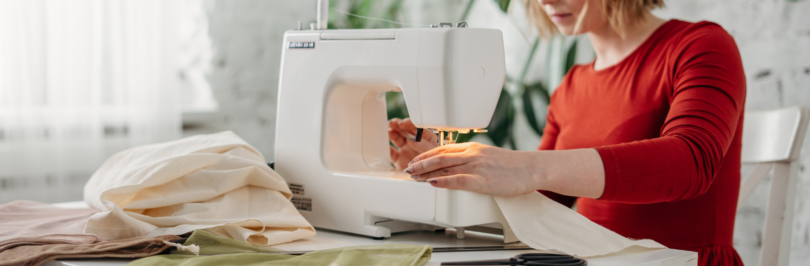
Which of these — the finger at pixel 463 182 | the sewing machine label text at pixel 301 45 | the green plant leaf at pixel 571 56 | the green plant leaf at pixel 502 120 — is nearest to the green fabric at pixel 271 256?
the finger at pixel 463 182

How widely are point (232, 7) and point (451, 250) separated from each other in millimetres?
2387

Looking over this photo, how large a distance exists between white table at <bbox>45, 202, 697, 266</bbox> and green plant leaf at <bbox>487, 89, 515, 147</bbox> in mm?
1524

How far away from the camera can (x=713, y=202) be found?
1.24 metres

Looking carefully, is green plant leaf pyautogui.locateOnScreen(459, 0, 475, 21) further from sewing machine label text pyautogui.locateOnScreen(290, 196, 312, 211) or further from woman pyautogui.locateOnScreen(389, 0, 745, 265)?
sewing machine label text pyautogui.locateOnScreen(290, 196, 312, 211)

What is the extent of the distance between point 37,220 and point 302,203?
0.45m

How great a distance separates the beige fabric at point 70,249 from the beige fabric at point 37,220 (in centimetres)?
4

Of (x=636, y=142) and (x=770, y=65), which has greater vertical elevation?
(x=770, y=65)

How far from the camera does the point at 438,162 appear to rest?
93 centimetres

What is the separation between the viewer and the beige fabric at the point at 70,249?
78cm

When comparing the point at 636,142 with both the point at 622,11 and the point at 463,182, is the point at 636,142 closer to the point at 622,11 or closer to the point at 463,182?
the point at 463,182

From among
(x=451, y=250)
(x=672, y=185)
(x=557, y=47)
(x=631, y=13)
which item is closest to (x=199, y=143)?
(x=451, y=250)

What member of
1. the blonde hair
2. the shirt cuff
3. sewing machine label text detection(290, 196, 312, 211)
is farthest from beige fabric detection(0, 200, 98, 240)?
→ the blonde hair

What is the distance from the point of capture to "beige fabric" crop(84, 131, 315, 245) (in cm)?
90

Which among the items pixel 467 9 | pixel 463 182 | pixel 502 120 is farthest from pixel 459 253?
pixel 467 9
